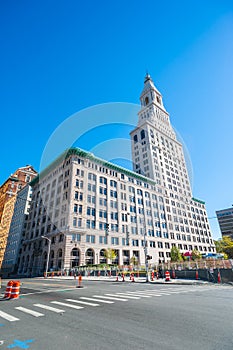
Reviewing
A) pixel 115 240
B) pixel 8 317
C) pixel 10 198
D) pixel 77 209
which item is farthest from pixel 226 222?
pixel 8 317

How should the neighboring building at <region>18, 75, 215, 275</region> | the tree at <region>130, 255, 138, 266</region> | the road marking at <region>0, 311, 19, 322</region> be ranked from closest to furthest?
1. the road marking at <region>0, 311, 19, 322</region>
2. the neighboring building at <region>18, 75, 215, 275</region>
3. the tree at <region>130, 255, 138, 266</region>

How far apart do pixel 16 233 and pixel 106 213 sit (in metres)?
42.7

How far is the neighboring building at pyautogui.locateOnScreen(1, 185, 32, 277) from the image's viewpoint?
7053cm

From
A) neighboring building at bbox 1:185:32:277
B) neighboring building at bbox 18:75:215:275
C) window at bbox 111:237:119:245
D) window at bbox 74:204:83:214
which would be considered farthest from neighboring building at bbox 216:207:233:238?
neighboring building at bbox 1:185:32:277

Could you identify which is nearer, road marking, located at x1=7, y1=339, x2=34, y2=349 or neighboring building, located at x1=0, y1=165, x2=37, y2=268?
road marking, located at x1=7, y1=339, x2=34, y2=349

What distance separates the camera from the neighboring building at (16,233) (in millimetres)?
70531

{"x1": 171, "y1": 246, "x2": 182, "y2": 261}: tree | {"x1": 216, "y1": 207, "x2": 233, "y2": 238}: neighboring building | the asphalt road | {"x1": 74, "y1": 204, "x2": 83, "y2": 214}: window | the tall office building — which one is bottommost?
the asphalt road

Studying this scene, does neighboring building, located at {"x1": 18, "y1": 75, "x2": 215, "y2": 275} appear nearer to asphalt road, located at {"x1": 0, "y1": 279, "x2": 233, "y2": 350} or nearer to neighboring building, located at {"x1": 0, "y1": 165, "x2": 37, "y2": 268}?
neighboring building, located at {"x1": 0, "y1": 165, "x2": 37, "y2": 268}

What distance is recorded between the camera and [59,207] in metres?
50.9

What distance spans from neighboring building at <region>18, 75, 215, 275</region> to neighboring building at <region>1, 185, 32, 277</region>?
4.82 m

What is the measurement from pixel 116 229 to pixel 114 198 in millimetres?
9008

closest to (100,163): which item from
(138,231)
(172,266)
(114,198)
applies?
(114,198)

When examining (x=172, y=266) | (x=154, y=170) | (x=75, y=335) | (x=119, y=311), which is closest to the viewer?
(x=75, y=335)

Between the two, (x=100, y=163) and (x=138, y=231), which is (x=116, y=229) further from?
(x=100, y=163)
